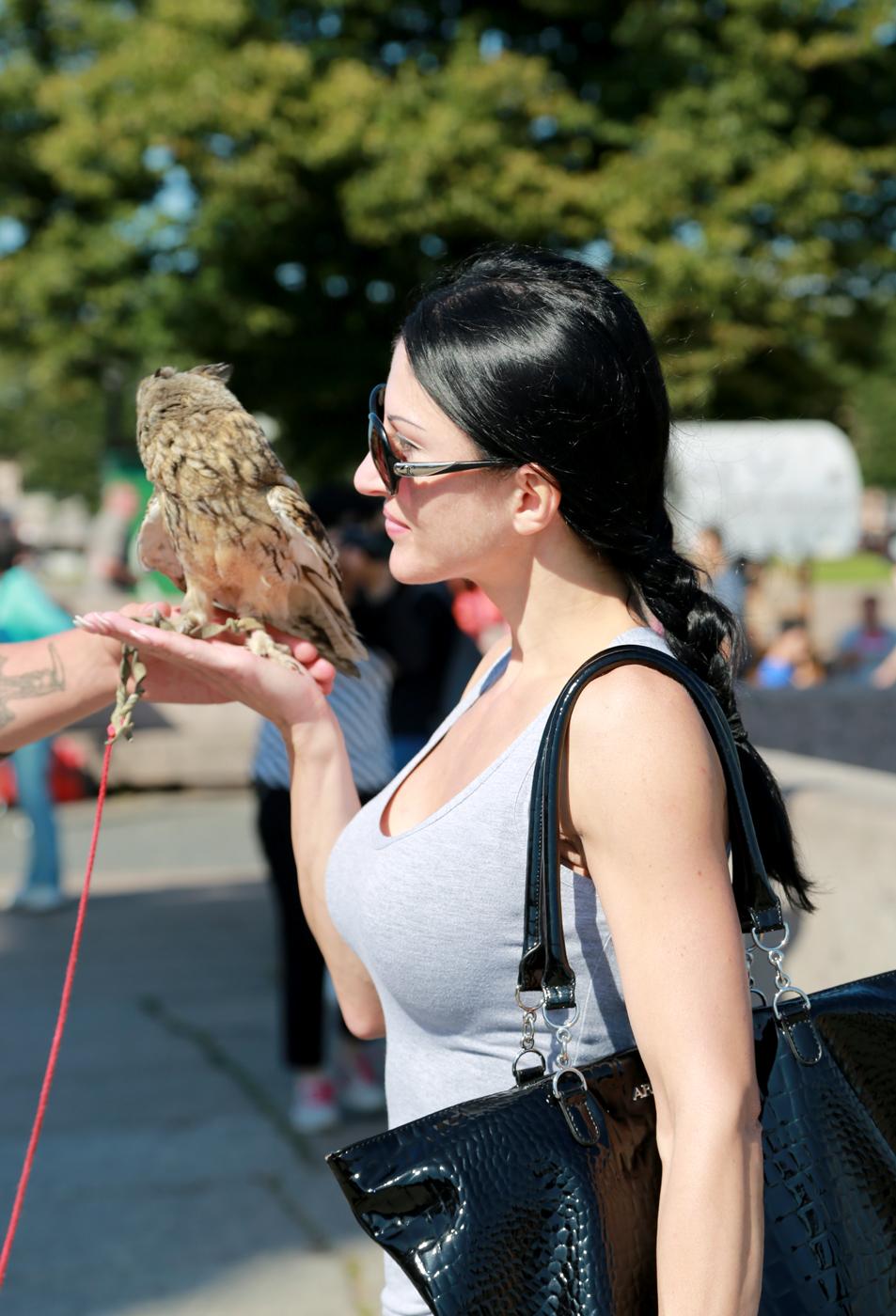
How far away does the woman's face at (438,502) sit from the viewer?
5.28 ft

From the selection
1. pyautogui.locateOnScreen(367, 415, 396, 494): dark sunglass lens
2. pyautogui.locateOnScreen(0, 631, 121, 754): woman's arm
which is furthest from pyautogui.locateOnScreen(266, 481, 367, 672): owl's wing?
pyautogui.locateOnScreen(367, 415, 396, 494): dark sunglass lens

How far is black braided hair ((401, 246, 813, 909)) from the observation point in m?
1.55

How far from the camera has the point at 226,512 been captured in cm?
211

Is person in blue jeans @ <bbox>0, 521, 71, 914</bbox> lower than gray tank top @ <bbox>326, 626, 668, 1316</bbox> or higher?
lower

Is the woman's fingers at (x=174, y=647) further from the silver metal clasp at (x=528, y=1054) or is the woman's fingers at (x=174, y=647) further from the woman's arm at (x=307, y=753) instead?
the silver metal clasp at (x=528, y=1054)

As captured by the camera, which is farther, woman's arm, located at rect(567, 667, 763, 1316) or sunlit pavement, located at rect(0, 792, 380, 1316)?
sunlit pavement, located at rect(0, 792, 380, 1316)

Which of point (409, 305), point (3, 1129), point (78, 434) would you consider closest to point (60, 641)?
point (409, 305)

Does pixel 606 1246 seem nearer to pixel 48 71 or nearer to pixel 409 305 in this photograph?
pixel 409 305

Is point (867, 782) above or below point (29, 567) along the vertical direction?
above

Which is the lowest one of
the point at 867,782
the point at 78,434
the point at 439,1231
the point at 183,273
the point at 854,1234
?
the point at 78,434

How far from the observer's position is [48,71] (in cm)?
1816

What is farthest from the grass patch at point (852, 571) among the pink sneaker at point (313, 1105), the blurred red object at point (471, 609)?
the pink sneaker at point (313, 1105)

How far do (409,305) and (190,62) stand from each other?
45.6 ft

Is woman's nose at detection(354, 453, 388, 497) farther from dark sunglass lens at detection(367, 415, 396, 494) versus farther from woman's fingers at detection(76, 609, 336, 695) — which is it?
woman's fingers at detection(76, 609, 336, 695)
